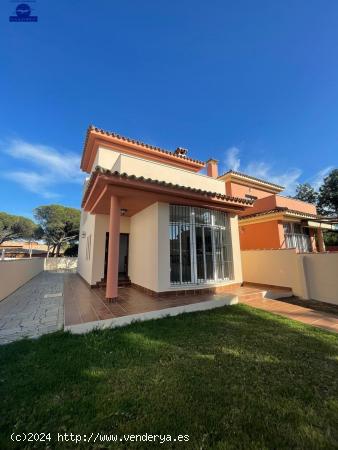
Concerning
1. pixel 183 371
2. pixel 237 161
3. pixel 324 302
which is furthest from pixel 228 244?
pixel 237 161

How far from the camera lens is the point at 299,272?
29.5 ft

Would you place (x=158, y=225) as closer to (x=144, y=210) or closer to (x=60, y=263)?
(x=144, y=210)

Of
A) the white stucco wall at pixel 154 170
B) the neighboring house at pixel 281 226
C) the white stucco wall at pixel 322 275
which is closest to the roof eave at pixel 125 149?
the white stucco wall at pixel 154 170

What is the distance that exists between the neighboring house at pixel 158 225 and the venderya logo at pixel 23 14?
175 inches

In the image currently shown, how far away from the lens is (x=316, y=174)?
31.9 metres

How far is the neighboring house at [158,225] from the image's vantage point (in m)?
7.20

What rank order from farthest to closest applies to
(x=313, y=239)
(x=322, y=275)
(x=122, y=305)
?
(x=313, y=239) < (x=322, y=275) < (x=122, y=305)

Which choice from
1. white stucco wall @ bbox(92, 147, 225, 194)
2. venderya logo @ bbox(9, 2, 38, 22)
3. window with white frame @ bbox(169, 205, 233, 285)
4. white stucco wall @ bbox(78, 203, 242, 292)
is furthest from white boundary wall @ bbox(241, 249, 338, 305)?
venderya logo @ bbox(9, 2, 38, 22)

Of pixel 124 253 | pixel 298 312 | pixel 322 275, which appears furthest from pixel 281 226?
pixel 124 253

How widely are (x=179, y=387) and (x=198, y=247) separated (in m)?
6.27

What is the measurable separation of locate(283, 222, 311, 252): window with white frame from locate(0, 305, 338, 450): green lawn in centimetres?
977

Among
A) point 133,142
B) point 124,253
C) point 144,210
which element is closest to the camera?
point 144,210

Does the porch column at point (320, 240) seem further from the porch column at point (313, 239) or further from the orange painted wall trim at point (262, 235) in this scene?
the orange painted wall trim at point (262, 235)

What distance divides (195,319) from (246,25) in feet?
39.7
